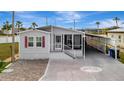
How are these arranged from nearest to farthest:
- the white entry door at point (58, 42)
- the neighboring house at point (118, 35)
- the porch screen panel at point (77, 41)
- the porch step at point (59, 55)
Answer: the neighboring house at point (118, 35)
the porch step at point (59, 55)
the white entry door at point (58, 42)
the porch screen panel at point (77, 41)

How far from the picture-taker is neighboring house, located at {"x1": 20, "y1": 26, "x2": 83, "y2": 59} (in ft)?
40.0

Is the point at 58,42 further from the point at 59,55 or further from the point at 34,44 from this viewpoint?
the point at 34,44

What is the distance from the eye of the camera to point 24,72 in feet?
29.9

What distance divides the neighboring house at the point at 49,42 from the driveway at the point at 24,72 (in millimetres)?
A: 1535

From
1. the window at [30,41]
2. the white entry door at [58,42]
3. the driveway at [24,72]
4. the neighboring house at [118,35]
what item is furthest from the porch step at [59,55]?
the neighboring house at [118,35]

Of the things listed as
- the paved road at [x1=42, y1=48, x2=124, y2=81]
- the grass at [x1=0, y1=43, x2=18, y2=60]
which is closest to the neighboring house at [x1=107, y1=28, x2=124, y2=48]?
the paved road at [x1=42, y1=48, x2=124, y2=81]

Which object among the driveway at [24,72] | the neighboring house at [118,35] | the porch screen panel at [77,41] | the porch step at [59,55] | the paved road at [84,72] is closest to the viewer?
the driveway at [24,72]

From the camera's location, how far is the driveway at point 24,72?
846 cm

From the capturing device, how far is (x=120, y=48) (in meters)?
10.7

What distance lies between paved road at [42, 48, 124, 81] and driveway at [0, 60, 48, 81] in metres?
0.37

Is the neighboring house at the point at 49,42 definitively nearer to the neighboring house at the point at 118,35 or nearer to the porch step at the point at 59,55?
the porch step at the point at 59,55

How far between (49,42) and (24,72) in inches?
147
